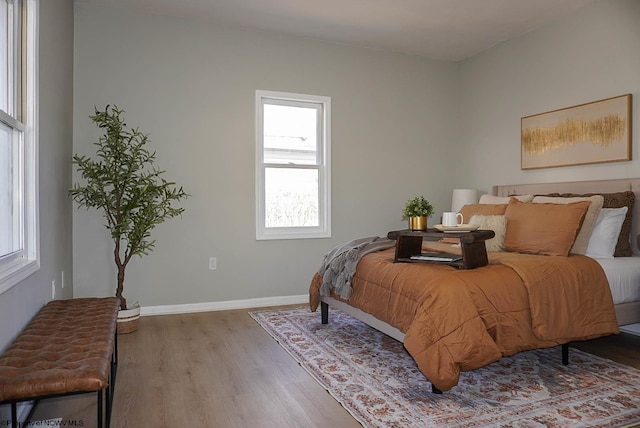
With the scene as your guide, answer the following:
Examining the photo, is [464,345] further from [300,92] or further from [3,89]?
[300,92]

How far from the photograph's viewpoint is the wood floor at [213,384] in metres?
2.19

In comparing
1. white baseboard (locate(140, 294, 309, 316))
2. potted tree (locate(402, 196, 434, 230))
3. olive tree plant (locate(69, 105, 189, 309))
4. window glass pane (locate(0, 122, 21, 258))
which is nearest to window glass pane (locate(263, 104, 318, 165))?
olive tree plant (locate(69, 105, 189, 309))

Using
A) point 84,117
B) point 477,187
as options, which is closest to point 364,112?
point 477,187

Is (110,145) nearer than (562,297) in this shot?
No

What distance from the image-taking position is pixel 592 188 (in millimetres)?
3891

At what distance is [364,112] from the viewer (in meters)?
5.14

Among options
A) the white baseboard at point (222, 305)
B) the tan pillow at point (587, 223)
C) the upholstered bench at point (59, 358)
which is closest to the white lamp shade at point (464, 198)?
the tan pillow at point (587, 223)

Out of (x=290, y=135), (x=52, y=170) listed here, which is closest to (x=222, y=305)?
(x=290, y=135)

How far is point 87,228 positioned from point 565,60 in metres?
4.62

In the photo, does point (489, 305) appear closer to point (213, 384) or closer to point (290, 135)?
point (213, 384)

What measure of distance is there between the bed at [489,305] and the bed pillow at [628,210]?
0.14 meters

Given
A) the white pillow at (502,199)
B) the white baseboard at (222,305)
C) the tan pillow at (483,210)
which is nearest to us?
the tan pillow at (483,210)

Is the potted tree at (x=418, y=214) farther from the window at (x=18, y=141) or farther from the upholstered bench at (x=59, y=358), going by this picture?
the window at (x=18, y=141)

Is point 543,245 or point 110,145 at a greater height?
point 110,145
